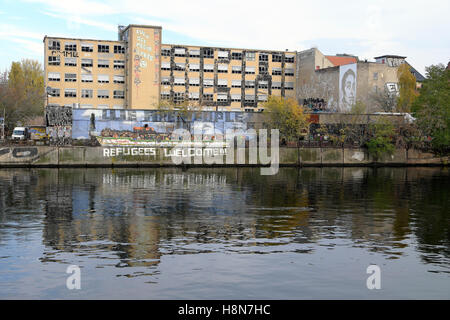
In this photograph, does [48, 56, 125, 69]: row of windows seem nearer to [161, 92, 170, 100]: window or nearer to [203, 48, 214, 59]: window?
[161, 92, 170, 100]: window

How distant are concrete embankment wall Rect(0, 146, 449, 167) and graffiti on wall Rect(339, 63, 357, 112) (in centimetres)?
2912

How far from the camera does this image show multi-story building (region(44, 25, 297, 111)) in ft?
385

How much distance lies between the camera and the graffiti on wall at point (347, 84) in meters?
112

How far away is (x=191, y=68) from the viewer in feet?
408

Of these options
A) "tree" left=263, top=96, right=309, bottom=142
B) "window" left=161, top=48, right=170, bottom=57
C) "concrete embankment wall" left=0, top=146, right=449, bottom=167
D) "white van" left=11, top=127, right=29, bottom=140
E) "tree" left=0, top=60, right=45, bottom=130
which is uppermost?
"window" left=161, top=48, right=170, bottom=57

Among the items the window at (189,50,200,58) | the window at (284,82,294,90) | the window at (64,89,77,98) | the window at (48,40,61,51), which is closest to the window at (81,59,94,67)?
the window at (48,40,61,51)

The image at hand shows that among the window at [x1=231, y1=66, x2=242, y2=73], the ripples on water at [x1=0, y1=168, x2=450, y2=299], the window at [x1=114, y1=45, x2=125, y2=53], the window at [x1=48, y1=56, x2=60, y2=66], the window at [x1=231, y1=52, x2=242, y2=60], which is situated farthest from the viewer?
the window at [x1=231, y1=66, x2=242, y2=73]

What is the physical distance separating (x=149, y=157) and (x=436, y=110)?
44320 millimetres

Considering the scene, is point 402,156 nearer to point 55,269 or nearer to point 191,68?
point 191,68

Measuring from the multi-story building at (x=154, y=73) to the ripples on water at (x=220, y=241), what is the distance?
73159 mm

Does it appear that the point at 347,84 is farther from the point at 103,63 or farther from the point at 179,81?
the point at 103,63

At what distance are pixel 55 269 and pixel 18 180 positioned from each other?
35791 mm

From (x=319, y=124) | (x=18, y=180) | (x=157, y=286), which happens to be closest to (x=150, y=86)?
(x=319, y=124)

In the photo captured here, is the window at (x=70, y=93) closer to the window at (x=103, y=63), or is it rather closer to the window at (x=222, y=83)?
the window at (x=103, y=63)
